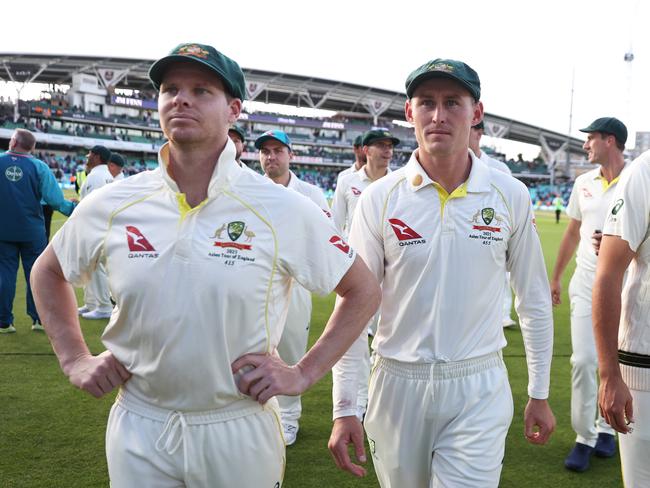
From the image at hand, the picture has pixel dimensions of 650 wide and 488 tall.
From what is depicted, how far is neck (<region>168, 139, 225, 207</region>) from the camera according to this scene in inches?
82.6

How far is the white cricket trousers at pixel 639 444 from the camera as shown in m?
2.36

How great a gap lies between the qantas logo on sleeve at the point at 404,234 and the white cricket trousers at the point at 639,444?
1.05 meters

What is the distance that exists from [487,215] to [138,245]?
4.81 feet

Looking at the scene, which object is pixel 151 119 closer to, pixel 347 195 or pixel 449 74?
pixel 347 195

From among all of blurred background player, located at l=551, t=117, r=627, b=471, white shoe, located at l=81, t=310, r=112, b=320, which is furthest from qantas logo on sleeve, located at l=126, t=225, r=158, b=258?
white shoe, located at l=81, t=310, r=112, b=320

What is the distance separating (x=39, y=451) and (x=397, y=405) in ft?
9.54

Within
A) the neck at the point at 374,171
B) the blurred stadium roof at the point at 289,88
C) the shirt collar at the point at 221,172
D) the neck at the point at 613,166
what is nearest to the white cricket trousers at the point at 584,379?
the neck at the point at 613,166

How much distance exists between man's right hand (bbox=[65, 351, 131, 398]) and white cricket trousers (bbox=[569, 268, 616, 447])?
349cm

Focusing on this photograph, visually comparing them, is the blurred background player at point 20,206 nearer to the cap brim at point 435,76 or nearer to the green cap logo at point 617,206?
the cap brim at point 435,76

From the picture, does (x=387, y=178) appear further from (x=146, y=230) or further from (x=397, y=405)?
(x=146, y=230)

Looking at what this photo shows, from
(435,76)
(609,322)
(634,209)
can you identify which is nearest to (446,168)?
(435,76)

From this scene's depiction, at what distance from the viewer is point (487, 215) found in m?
2.60

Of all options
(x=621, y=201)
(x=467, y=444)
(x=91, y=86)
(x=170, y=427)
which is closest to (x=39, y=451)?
(x=170, y=427)

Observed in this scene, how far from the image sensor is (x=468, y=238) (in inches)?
101
